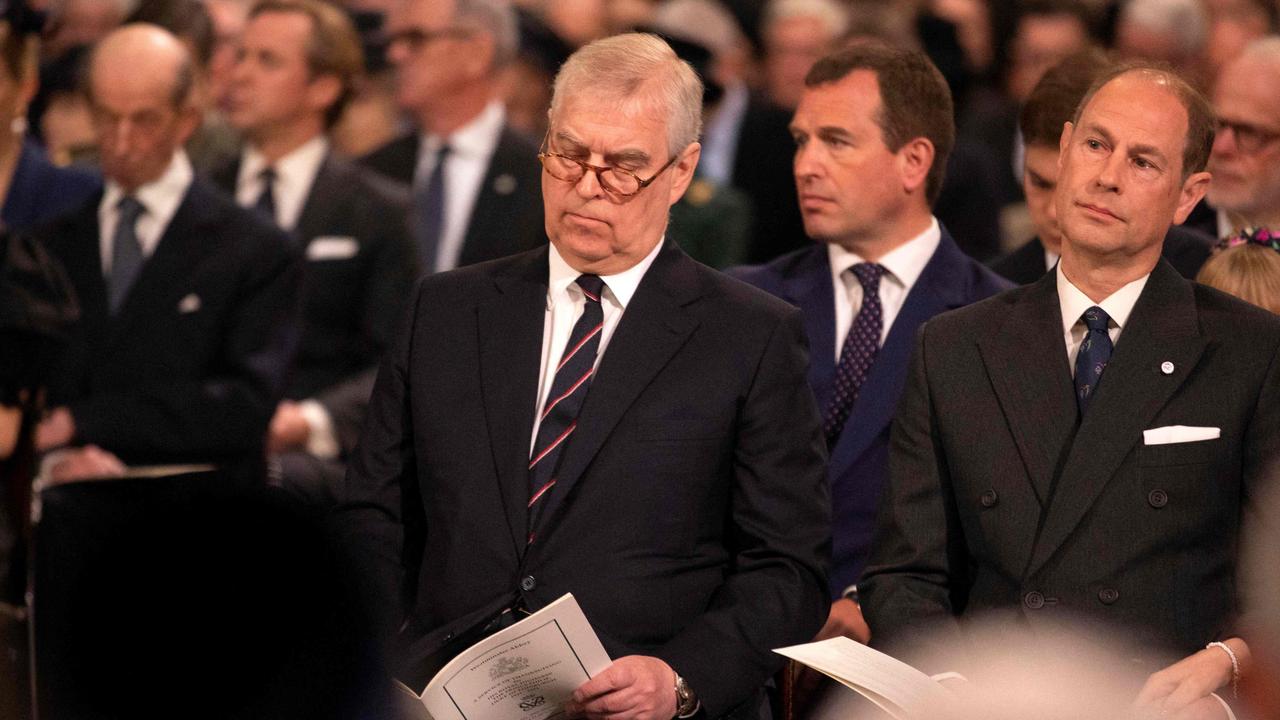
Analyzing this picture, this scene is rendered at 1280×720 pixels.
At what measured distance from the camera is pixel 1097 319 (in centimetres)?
333

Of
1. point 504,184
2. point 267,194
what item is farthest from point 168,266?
point 504,184

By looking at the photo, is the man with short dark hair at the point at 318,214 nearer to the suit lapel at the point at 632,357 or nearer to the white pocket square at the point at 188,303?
the white pocket square at the point at 188,303

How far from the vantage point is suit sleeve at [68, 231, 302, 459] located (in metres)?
5.18

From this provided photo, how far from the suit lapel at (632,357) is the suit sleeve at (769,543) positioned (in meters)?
0.18

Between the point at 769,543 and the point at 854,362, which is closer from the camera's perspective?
the point at 769,543

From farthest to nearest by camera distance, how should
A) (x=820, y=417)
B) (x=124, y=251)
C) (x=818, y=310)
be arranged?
(x=124, y=251)
(x=818, y=310)
(x=820, y=417)

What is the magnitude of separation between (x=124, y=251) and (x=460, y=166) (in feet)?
5.96

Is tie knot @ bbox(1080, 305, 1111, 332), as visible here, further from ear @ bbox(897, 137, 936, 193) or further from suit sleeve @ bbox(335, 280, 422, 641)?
suit sleeve @ bbox(335, 280, 422, 641)

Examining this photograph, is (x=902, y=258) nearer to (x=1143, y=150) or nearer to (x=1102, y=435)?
(x=1143, y=150)

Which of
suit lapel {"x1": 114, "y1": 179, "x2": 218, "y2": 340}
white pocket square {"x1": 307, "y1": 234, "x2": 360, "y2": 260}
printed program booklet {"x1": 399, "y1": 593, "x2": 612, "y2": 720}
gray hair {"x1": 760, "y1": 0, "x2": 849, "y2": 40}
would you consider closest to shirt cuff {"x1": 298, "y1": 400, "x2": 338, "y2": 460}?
white pocket square {"x1": 307, "y1": 234, "x2": 360, "y2": 260}

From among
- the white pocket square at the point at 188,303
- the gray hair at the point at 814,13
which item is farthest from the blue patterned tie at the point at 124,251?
the gray hair at the point at 814,13

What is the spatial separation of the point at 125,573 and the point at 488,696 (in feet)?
5.48

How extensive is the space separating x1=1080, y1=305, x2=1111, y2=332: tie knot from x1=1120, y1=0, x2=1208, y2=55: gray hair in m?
4.40

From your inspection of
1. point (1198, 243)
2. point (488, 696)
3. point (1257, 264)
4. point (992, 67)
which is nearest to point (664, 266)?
point (488, 696)
